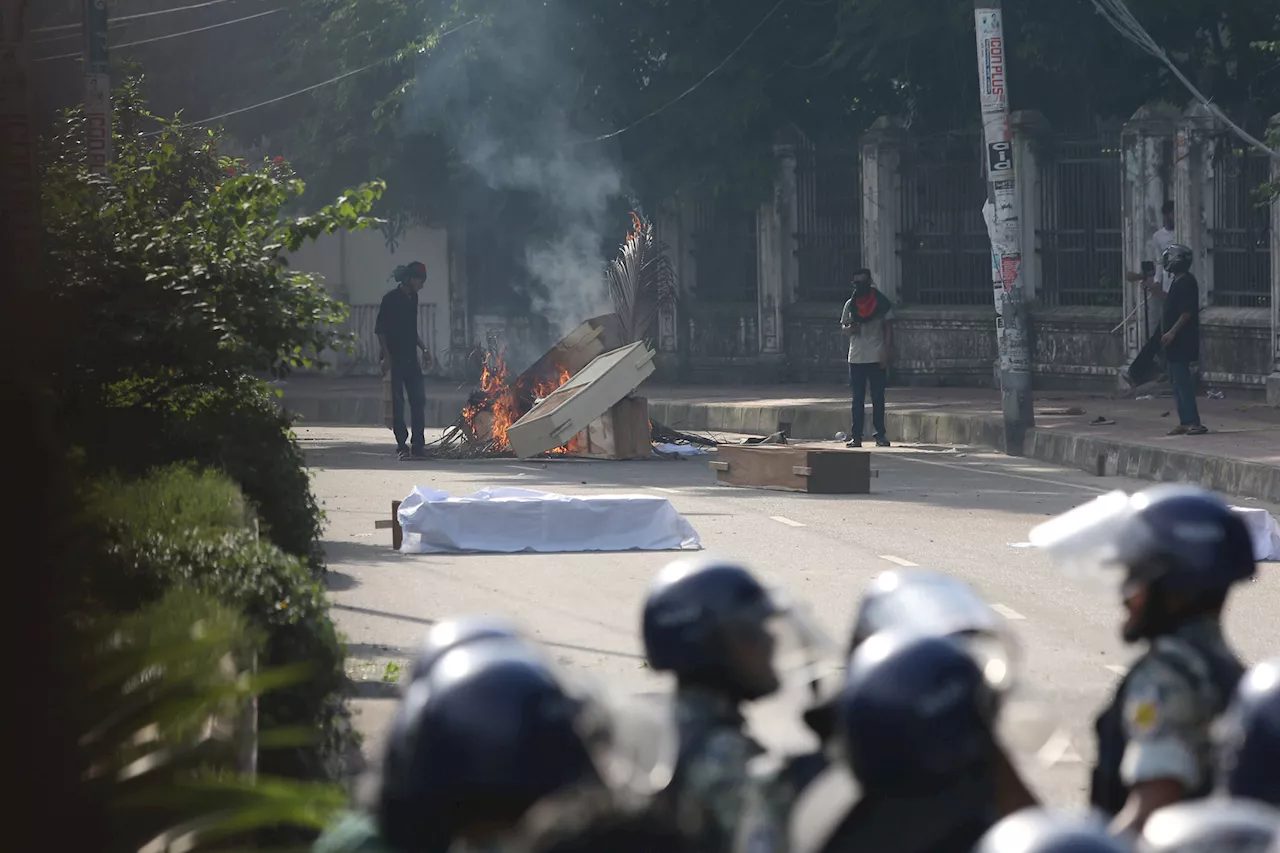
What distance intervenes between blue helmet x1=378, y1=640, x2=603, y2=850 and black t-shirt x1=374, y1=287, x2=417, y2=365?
17208mm

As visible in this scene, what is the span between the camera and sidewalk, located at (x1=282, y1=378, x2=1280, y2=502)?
16.0m

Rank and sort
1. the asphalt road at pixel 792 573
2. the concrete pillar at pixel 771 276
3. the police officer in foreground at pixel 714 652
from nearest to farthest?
the police officer in foreground at pixel 714 652 < the asphalt road at pixel 792 573 < the concrete pillar at pixel 771 276

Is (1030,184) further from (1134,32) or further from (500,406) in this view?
(500,406)

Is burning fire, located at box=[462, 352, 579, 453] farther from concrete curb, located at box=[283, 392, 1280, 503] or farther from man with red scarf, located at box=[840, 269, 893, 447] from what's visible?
man with red scarf, located at box=[840, 269, 893, 447]

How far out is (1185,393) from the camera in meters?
17.6

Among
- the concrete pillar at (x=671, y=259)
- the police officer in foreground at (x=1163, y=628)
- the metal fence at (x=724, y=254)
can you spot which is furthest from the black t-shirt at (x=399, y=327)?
the police officer in foreground at (x=1163, y=628)

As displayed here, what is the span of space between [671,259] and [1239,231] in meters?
10.0

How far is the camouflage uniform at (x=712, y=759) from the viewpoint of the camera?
3049 millimetres

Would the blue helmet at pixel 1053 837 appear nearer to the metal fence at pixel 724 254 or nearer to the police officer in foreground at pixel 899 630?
the police officer in foreground at pixel 899 630

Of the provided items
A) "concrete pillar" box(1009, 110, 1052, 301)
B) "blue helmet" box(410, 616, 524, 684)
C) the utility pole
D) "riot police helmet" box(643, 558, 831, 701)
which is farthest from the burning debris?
"blue helmet" box(410, 616, 524, 684)

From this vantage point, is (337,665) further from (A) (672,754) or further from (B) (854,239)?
(B) (854,239)

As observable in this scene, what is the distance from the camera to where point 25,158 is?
29.5 ft

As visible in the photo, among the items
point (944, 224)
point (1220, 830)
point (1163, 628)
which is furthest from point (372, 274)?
point (1220, 830)

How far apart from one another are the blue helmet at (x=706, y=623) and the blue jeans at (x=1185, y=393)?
15.1m
